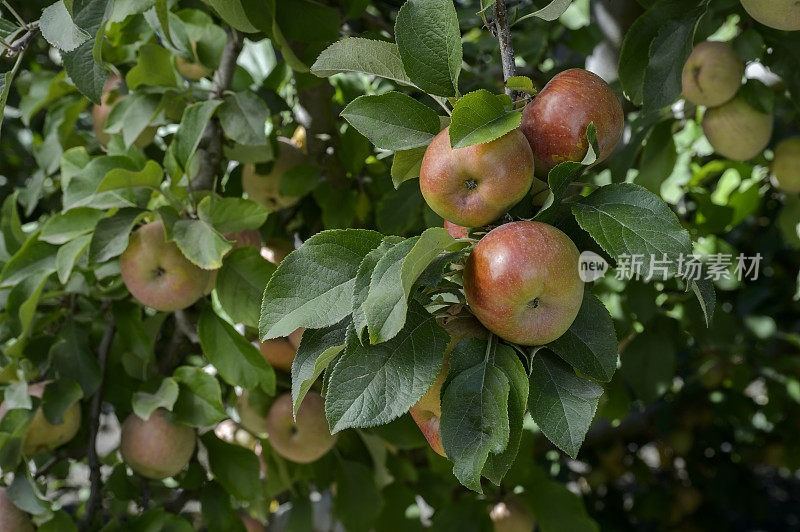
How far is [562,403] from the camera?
1.75 ft

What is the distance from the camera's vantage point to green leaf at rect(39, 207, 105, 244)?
971 millimetres

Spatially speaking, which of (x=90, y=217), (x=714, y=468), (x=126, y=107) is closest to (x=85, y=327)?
(x=90, y=217)

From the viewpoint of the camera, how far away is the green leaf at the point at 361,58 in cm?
60

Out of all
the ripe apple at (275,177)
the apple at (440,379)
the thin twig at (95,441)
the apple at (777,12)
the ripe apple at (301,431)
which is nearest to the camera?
the apple at (440,379)

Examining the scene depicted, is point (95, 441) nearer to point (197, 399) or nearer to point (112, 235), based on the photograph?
point (197, 399)

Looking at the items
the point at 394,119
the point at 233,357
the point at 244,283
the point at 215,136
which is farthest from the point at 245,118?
the point at 394,119

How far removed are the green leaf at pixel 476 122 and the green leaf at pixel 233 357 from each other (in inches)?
22.4

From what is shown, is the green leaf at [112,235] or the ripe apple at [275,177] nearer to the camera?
the green leaf at [112,235]

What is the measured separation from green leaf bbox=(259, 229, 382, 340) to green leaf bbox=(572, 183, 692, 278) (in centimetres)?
18

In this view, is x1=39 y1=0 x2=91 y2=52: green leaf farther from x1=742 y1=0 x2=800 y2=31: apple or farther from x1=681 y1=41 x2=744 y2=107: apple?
x1=681 y1=41 x2=744 y2=107: apple

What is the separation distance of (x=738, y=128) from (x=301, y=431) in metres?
0.89

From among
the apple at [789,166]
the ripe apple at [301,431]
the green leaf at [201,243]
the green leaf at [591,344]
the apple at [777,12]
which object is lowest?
the ripe apple at [301,431]

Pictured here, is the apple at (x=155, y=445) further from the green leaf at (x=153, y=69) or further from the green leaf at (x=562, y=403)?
the green leaf at (x=562, y=403)

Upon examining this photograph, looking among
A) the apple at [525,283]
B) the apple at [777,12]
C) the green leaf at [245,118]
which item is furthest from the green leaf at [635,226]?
the green leaf at [245,118]
